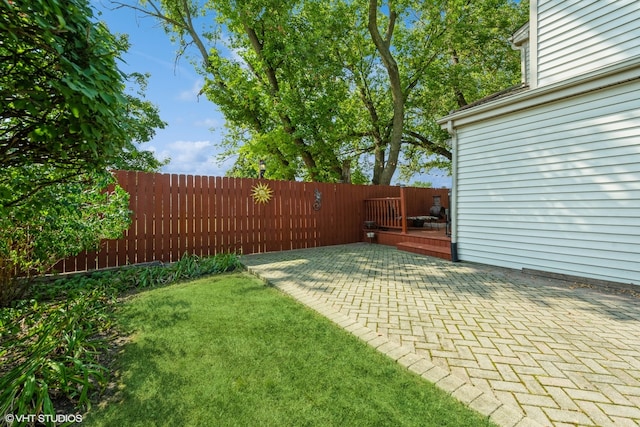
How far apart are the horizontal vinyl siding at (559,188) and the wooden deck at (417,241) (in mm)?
679

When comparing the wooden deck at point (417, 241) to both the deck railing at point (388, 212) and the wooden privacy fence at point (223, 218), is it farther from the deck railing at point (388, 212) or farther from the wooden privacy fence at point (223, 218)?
the wooden privacy fence at point (223, 218)

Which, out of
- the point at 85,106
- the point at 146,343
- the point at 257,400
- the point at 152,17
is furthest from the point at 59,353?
the point at 152,17

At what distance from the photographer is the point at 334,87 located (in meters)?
12.2

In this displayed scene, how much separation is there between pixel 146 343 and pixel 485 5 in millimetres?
17317

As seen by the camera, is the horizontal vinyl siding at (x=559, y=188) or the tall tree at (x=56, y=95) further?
the horizontal vinyl siding at (x=559, y=188)

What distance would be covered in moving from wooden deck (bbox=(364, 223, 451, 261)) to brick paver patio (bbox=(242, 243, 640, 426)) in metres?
1.50

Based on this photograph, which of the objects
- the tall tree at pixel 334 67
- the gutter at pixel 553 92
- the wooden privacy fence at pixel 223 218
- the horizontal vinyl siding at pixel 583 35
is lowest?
the wooden privacy fence at pixel 223 218

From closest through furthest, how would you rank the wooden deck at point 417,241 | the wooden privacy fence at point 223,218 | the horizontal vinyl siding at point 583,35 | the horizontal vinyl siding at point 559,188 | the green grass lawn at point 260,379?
1. the green grass lawn at point 260,379
2. the horizontal vinyl siding at point 559,188
3. the horizontal vinyl siding at point 583,35
4. the wooden privacy fence at point 223,218
5. the wooden deck at point 417,241

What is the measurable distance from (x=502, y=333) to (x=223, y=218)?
622 cm


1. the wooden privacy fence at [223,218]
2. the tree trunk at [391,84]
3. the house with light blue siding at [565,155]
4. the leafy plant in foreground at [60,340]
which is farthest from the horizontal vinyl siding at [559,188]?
the leafy plant in foreground at [60,340]

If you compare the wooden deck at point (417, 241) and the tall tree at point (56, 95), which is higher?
the tall tree at point (56, 95)

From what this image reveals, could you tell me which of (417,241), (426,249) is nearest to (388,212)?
(417,241)

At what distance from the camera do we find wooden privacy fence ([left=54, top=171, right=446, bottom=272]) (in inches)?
238

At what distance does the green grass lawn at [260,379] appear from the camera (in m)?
1.71
